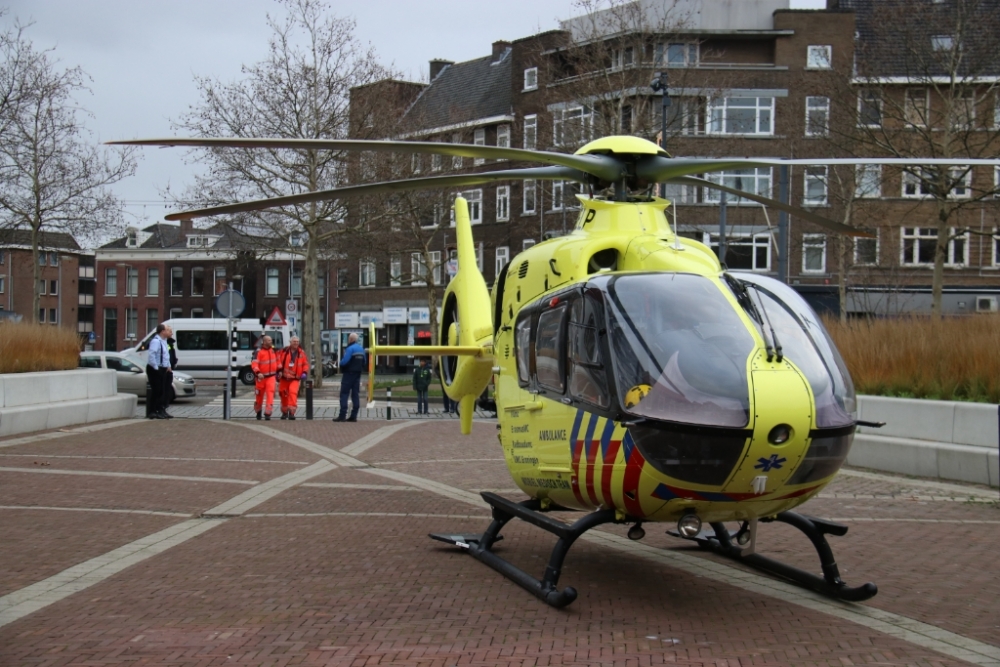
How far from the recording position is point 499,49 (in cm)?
5434

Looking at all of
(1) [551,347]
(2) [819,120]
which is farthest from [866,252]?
(1) [551,347]

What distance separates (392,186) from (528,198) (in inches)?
1531

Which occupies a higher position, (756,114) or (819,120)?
(756,114)

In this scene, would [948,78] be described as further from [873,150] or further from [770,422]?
[770,422]

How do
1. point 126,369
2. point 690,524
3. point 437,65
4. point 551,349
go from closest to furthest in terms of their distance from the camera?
1. point 690,524
2. point 551,349
3. point 126,369
4. point 437,65

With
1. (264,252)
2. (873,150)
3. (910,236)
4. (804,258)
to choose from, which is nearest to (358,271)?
(264,252)

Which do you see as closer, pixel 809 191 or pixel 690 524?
pixel 690 524

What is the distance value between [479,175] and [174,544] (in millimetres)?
4190

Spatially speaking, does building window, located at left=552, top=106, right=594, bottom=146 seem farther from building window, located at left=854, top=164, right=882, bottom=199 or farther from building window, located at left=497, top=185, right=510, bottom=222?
building window, located at left=497, top=185, right=510, bottom=222

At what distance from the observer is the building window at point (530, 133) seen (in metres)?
37.4

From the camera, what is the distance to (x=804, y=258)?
140 ft

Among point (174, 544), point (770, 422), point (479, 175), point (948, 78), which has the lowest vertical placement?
point (174, 544)

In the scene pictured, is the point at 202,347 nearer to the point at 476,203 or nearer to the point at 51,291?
the point at 476,203

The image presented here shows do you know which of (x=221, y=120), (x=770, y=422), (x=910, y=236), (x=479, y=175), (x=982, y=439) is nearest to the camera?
(x=770, y=422)
